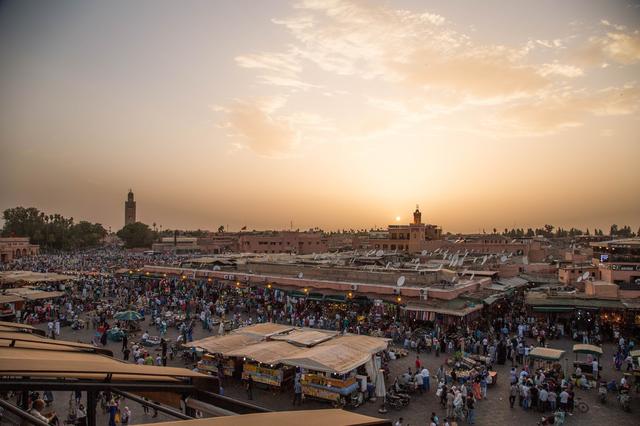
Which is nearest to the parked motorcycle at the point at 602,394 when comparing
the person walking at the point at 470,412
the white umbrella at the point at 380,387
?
the person walking at the point at 470,412

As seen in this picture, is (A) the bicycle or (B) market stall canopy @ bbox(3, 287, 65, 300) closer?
(A) the bicycle

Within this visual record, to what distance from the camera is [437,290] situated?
23797 mm

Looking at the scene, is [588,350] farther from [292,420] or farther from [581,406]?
[292,420]

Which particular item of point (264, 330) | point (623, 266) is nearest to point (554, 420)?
point (264, 330)

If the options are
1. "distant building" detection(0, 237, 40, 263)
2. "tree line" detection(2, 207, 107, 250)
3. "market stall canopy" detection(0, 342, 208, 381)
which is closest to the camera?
"market stall canopy" detection(0, 342, 208, 381)

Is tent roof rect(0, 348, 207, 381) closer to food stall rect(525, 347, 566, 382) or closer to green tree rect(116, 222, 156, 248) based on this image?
food stall rect(525, 347, 566, 382)

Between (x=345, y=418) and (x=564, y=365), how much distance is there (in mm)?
18523

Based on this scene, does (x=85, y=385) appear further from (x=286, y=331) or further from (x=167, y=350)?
(x=167, y=350)

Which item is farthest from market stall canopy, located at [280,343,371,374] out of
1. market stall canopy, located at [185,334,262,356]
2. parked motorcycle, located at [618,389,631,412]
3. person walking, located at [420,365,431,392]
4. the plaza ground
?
parked motorcycle, located at [618,389,631,412]

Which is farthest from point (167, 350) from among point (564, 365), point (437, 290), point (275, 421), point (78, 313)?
point (275, 421)

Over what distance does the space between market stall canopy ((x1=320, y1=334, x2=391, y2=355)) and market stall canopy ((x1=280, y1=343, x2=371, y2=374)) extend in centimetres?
Result: 28

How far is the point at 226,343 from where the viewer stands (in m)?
15.8

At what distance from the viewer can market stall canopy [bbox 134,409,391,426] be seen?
2.31 meters

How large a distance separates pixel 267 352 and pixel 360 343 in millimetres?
3256
